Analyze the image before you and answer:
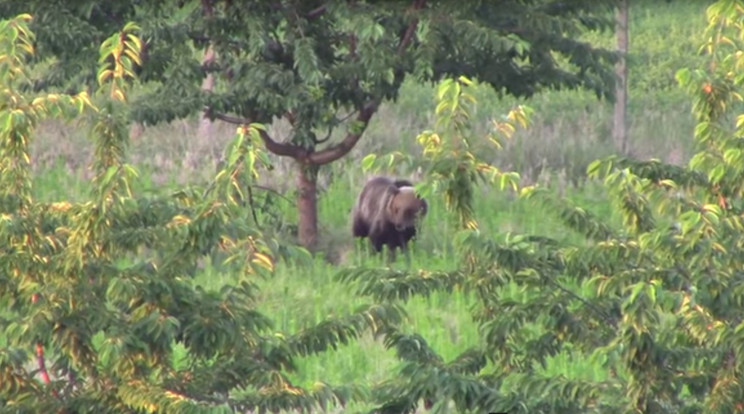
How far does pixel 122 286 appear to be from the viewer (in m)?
6.03

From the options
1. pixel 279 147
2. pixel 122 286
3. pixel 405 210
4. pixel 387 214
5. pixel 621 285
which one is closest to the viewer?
pixel 122 286

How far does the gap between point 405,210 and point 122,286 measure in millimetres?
9979

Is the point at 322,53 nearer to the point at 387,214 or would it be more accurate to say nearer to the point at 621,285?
the point at 387,214

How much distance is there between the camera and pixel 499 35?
14.0m

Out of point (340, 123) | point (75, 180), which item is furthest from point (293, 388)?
point (75, 180)

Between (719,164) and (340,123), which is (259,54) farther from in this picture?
(719,164)

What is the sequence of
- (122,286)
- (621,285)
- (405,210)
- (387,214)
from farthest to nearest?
1. (405,210)
2. (387,214)
3. (621,285)
4. (122,286)

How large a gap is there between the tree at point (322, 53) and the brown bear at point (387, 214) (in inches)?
25.5

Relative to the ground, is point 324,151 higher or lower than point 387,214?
higher

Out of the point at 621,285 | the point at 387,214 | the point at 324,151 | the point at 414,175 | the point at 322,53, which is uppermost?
the point at 322,53

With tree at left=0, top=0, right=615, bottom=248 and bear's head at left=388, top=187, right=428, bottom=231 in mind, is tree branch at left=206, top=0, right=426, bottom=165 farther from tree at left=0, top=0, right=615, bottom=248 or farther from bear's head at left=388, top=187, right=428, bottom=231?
bear's head at left=388, top=187, right=428, bottom=231

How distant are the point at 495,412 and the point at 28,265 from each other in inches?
75.3

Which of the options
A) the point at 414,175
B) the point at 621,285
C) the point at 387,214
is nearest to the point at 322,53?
the point at 414,175

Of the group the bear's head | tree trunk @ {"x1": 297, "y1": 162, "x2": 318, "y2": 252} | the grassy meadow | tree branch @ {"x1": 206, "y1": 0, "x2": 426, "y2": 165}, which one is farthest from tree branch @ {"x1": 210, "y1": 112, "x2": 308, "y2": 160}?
the bear's head
